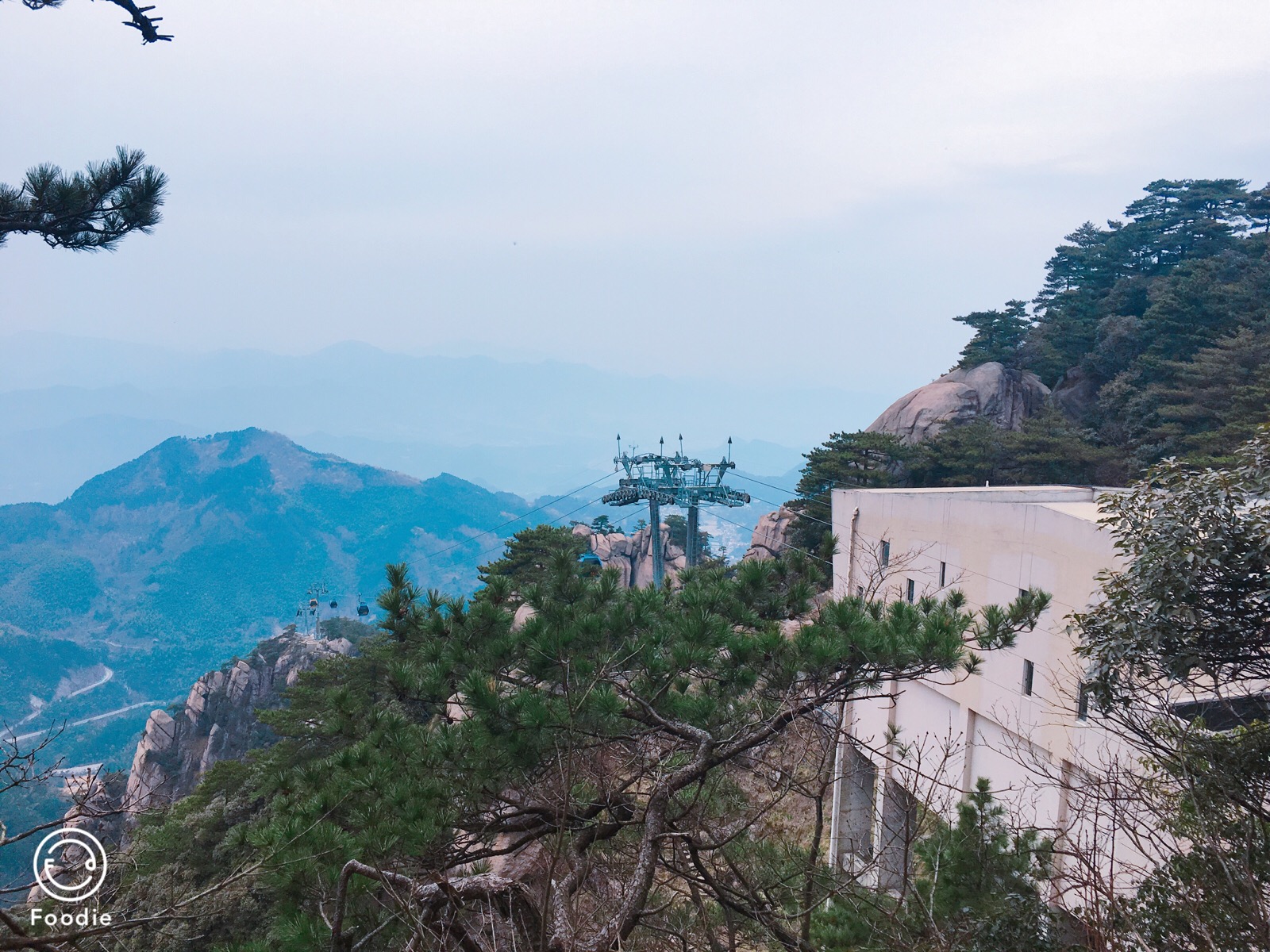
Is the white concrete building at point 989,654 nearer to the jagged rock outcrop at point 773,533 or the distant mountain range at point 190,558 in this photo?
the jagged rock outcrop at point 773,533

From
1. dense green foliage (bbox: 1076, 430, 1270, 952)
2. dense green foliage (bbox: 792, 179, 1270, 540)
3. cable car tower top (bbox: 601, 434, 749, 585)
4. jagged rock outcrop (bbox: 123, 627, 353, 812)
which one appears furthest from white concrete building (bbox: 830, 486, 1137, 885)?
jagged rock outcrop (bbox: 123, 627, 353, 812)

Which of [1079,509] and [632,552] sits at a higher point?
[1079,509]

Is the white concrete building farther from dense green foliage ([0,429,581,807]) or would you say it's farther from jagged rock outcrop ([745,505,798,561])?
dense green foliage ([0,429,581,807])

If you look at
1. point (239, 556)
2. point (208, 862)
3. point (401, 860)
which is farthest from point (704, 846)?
point (239, 556)

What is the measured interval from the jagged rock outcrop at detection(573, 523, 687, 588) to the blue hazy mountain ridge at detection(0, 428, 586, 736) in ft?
114

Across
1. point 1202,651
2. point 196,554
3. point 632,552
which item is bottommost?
point 196,554

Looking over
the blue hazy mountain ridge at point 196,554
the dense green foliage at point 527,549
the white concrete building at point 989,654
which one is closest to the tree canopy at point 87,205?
the white concrete building at point 989,654

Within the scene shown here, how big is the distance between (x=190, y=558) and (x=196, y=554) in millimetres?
962

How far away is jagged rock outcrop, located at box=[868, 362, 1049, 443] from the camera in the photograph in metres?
24.8

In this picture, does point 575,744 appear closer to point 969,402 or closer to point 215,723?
point 969,402

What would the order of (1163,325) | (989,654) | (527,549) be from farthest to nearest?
1. (1163,325)
2. (527,549)
3. (989,654)

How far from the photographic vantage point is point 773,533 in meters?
22.9

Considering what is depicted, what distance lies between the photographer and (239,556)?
90688mm

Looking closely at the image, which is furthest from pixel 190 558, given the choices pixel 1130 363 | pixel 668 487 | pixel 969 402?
pixel 1130 363
